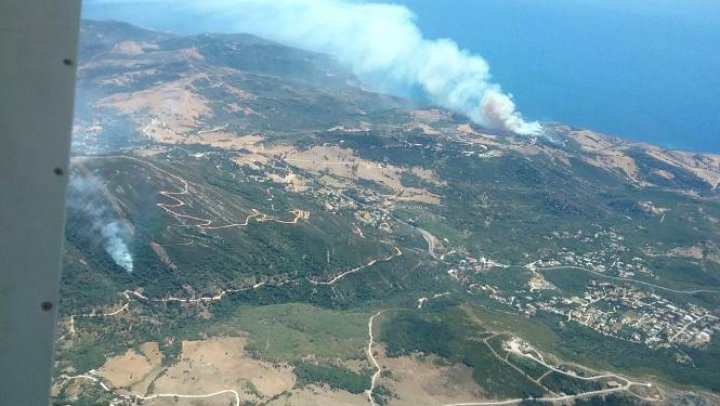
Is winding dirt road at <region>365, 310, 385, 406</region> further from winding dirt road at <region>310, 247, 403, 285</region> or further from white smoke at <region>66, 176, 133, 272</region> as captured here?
white smoke at <region>66, 176, 133, 272</region>

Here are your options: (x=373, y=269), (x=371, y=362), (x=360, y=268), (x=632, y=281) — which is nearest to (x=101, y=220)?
(x=360, y=268)

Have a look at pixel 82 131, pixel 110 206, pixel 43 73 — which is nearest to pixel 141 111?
pixel 82 131

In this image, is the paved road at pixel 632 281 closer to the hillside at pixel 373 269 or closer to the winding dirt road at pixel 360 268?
the hillside at pixel 373 269

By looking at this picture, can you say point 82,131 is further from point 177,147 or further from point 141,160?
point 141,160

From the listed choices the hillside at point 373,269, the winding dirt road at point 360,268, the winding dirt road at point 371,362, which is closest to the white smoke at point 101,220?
the hillside at point 373,269

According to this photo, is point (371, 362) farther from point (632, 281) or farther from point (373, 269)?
point (632, 281)
